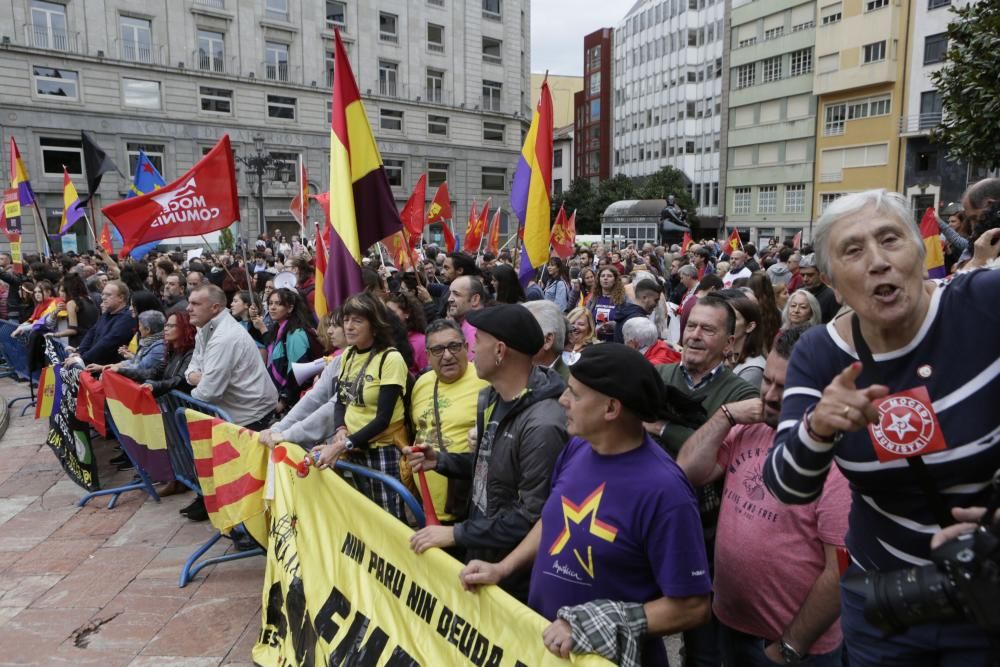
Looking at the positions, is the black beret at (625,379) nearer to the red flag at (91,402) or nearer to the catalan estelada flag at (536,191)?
the catalan estelada flag at (536,191)

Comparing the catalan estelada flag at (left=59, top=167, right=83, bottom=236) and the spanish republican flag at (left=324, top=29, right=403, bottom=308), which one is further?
the catalan estelada flag at (left=59, top=167, right=83, bottom=236)

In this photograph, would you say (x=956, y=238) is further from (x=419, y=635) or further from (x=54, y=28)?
(x=54, y=28)

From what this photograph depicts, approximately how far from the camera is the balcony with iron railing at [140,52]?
3628cm

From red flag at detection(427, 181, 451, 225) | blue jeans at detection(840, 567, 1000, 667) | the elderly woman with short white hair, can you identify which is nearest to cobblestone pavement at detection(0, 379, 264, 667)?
blue jeans at detection(840, 567, 1000, 667)

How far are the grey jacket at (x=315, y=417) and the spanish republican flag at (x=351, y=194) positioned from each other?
588 mm

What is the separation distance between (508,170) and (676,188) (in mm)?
12549

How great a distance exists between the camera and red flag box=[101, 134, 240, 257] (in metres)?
6.79

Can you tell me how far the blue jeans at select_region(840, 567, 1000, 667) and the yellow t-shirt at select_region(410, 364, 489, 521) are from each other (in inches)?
93.2

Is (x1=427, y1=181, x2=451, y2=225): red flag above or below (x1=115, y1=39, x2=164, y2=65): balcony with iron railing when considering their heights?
below

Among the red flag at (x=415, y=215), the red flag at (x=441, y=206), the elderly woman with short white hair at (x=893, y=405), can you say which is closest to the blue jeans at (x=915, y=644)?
the elderly woman with short white hair at (x=893, y=405)

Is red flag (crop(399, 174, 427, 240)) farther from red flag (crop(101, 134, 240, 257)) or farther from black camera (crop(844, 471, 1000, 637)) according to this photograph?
black camera (crop(844, 471, 1000, 637))

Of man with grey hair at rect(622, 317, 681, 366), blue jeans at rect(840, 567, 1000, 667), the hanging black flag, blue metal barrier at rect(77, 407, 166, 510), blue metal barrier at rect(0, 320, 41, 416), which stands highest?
the hanging black flag

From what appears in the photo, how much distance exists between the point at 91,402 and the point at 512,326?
5.11 m

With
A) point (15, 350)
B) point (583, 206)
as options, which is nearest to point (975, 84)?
point (15, 350)
